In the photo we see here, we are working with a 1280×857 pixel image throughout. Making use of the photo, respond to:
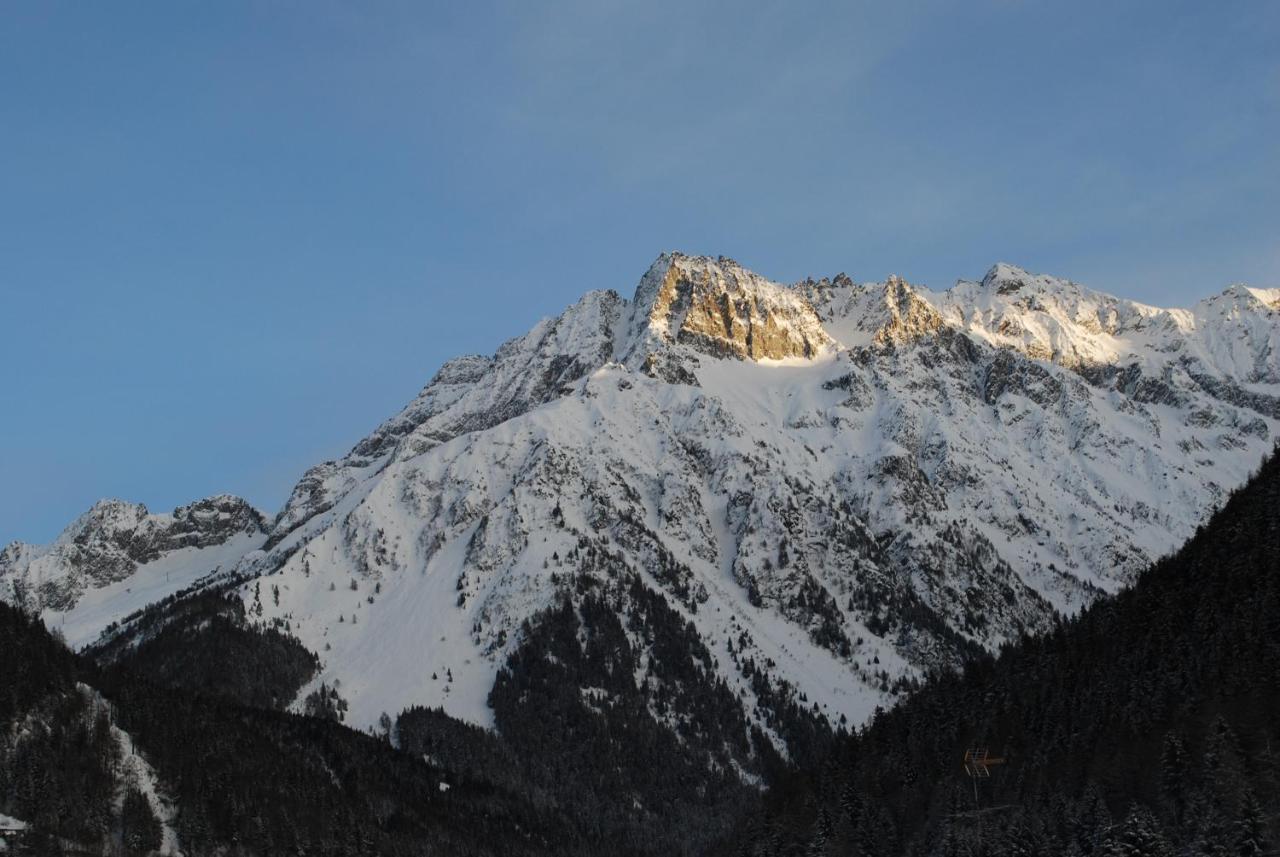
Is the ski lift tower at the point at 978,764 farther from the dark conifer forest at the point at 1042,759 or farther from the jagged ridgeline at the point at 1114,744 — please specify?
the jagged ridgeline at the point at 1114,744

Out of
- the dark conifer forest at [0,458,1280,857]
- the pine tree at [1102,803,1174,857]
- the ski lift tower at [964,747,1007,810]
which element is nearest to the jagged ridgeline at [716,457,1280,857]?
the pine tree at [1102,803,1174,857]

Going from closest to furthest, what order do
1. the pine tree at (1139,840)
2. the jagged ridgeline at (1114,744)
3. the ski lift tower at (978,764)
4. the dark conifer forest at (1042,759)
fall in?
the pine tree at (1139,840) < the jagged ridgeline at (1114,744) < the dark conifer forest at (1042,759) < the ski lift tower at (978,764)

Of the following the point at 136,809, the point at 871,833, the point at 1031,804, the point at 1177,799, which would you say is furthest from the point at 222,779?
the point at 1177,799

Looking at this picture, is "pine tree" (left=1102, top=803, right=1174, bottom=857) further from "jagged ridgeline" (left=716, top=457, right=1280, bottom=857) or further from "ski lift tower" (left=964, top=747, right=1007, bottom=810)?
"ski lift tower" (left=964, top=747, right=1007, bottom=810)

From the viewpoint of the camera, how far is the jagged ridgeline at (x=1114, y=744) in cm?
12288

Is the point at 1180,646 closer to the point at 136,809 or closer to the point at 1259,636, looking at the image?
the point at 1259,636

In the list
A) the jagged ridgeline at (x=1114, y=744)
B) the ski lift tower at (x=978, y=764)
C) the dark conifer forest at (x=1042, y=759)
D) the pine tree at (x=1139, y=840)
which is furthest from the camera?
the ski lift tower at (x=978, y=764)

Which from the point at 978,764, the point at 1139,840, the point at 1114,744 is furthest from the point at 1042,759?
the point at 1139,840

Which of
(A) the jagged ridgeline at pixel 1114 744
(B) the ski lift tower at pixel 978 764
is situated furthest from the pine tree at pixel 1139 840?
(B) the ski lift tower at pixel 978 764

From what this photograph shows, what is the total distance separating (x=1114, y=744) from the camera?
5782 inches

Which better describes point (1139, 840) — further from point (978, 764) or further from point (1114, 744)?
point (978, 764)

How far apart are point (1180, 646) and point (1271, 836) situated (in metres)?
48.8

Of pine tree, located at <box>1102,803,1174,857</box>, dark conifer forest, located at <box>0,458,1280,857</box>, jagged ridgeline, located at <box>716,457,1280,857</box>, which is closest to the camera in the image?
pine tree, located at <box>1102,803,1174,857</box>

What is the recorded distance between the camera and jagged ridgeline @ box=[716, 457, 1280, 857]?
122875mm
